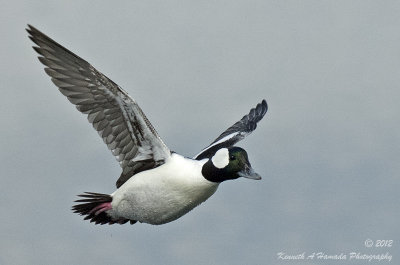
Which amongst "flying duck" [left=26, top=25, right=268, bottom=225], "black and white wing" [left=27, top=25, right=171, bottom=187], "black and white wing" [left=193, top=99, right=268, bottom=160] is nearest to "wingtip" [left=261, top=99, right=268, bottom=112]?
"black and white wing" [left=193, top=99, right=268, bottom=160]

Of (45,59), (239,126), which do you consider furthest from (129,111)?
(239,126)

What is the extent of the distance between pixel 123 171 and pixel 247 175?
2.28m

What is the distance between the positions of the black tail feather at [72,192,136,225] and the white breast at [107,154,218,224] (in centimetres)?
46

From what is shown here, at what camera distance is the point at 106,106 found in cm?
1325

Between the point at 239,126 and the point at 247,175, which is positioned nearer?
the point at 247,175

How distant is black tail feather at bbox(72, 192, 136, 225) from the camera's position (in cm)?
1404

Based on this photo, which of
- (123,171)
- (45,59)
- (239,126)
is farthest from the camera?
(239,126)

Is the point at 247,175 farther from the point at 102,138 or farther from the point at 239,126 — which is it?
the point at 239,126

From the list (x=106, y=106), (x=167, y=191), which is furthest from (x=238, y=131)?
(x=106, y=106)

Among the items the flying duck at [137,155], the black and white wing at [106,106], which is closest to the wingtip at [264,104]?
the flying duck at [137,155]

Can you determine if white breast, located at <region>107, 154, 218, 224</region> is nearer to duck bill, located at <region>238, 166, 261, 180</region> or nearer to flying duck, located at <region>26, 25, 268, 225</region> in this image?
flying duck, located at <region>26, 25, 268, 225</region>

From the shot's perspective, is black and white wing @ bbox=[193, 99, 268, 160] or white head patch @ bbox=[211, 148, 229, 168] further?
black and white wing @ bbox=[193, 99, 268, 160]

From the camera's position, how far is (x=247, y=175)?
42.9 ft

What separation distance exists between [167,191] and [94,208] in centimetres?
165
